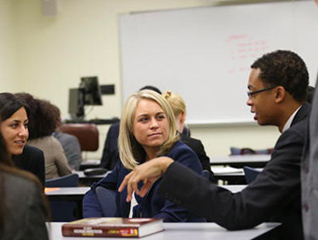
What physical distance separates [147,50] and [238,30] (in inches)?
50.4

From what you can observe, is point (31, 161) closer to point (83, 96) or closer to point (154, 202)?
point (154, 202)

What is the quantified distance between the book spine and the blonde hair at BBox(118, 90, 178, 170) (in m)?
0.71

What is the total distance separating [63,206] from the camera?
13.8ft

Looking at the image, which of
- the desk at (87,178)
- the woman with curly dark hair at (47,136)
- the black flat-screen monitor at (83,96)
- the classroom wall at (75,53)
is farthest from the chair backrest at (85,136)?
the woman with curly dark hair at (47,136)

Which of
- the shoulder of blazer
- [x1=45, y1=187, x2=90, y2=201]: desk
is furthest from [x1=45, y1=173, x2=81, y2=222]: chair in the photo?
the shoulder of blazer

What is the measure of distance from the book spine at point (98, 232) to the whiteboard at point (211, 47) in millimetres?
5958

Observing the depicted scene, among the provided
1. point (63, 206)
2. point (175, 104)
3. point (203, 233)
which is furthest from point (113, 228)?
point (175, 104)

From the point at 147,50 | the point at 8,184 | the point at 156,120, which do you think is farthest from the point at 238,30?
the point at 8,184

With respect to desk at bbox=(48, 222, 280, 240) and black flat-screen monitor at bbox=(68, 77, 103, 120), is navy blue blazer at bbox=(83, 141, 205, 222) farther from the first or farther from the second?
black flat-screen monitor at bbox=(68, 77, 103, 120)

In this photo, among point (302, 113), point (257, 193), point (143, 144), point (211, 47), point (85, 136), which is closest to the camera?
point (257, 193)

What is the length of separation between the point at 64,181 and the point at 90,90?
13.4 ft

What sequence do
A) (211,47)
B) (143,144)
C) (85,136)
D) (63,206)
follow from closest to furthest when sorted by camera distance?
(143,144), (63,206), (85,136), (211,47)

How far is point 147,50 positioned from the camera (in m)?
8.26

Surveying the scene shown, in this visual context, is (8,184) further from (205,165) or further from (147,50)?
(147,50)
